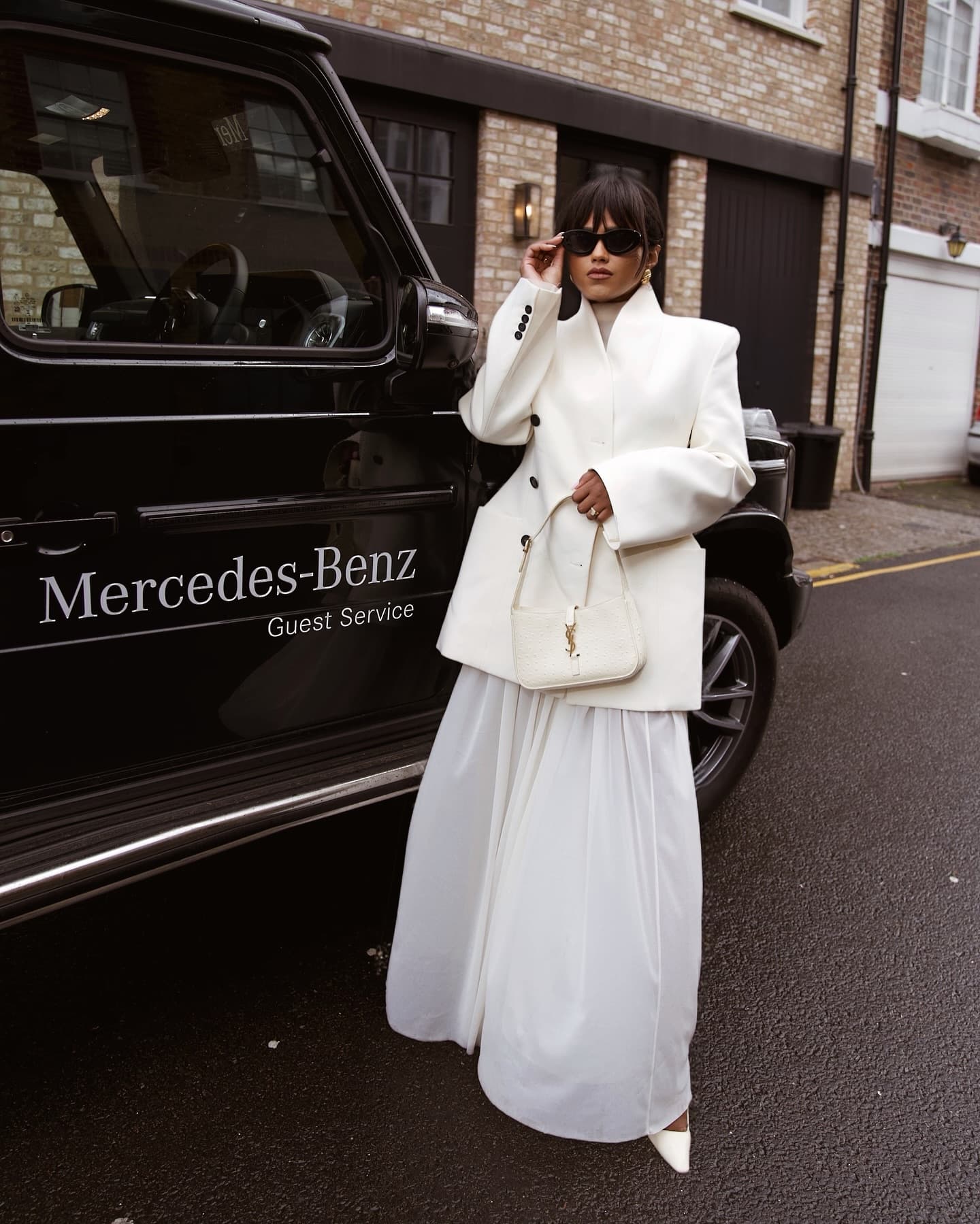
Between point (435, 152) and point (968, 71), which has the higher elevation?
point (968, 71)

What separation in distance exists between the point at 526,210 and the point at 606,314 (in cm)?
654

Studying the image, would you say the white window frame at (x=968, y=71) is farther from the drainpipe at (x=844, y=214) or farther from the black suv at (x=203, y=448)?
the black suv at (x=203, y=448)

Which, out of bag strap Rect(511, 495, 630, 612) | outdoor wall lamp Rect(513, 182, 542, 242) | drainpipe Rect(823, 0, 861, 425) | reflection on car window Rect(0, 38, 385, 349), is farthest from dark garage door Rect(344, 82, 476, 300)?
bag strap Rect(511, 495, 630, 612)

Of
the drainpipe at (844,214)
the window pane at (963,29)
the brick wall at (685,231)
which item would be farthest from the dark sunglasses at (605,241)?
the window pane at (963,29)

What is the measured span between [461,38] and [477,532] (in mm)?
6835

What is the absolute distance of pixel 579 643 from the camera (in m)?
1.95

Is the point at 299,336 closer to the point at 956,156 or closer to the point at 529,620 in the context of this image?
the point at 529,620

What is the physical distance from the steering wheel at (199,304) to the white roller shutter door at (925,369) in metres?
10.8

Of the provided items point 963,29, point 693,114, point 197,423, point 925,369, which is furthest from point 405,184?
point 963,29

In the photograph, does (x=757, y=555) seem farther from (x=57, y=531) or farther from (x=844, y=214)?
(x=844, y=214)

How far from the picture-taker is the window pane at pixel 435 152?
7.80 meters

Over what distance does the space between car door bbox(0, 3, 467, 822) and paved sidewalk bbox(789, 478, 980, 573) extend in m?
5.60

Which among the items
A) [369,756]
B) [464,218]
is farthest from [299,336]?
[464,218]

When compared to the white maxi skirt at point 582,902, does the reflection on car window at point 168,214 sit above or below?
above
